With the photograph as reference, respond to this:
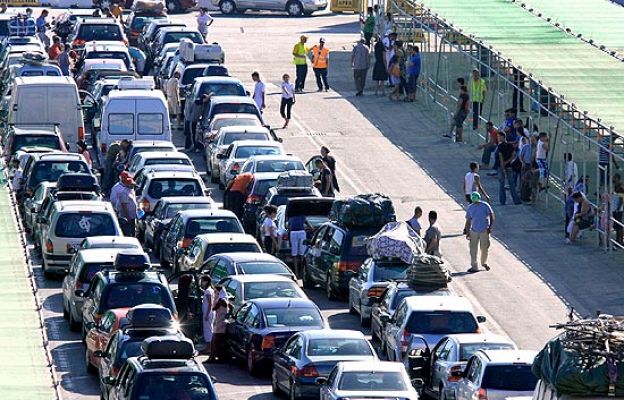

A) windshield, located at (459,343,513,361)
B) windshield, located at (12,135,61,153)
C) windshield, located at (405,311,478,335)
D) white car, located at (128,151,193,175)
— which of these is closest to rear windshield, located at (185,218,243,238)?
white car, located at (128,151,193,175)

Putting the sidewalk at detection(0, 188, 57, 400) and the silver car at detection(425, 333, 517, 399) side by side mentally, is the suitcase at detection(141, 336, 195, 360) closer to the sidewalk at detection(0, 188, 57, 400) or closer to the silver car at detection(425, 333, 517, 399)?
the sidewalk at detection(0, 188, 57, 400)

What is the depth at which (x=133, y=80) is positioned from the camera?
51406 mm

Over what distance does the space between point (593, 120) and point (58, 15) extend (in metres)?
37.2

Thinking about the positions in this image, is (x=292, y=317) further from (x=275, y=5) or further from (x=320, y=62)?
(x=275, y=5)

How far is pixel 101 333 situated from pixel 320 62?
28130 mm

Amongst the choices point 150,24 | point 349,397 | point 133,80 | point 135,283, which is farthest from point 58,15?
point 349,397

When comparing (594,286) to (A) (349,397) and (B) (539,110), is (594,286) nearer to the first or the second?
(B) (539,110)

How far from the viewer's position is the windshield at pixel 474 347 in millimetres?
29328

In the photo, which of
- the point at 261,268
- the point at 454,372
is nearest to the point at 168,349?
the point at 454,372

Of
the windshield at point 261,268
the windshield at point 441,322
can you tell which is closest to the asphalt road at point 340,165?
the windshield at point 261,268

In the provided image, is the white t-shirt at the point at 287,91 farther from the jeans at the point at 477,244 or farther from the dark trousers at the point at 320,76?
the jeans at the point at 477,244

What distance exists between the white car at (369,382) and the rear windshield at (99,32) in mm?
37876

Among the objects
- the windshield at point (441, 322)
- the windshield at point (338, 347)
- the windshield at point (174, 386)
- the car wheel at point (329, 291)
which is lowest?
the car wheel at point (329, 291)

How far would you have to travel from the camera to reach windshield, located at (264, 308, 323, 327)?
32031 mm
